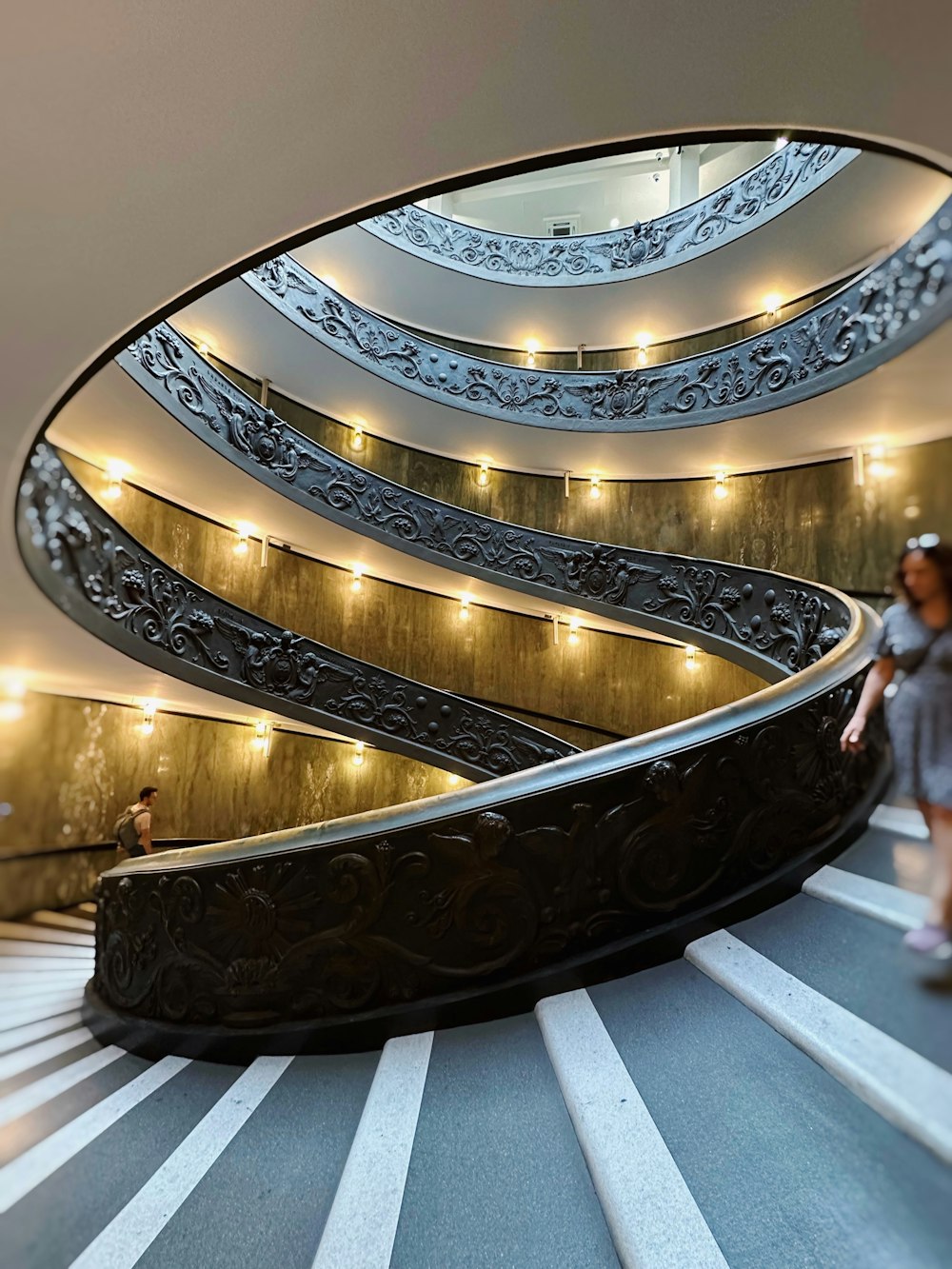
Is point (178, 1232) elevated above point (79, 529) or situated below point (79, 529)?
below

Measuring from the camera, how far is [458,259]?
34.7ft

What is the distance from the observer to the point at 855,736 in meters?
0.29

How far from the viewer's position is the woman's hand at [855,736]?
0.91 ft

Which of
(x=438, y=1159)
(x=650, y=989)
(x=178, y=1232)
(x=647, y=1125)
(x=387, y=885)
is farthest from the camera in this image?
(x=387, y=885)

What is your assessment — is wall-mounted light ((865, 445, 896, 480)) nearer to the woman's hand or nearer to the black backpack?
the woman's hand

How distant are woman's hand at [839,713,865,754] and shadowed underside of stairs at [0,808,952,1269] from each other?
0.04 m

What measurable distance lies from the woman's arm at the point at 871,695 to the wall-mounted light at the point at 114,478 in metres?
7.28

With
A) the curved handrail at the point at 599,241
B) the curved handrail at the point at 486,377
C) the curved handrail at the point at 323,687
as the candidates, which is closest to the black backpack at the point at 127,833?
the curved handrail at the point at 323,687

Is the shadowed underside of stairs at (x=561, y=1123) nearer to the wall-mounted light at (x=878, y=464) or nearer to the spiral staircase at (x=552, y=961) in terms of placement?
Result: the spiral staircase at (x=552, y=961)

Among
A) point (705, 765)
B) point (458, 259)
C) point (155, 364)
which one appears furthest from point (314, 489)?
point (705, 765)

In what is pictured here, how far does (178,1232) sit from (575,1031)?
985 millimetres

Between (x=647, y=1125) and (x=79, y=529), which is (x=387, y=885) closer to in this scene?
(x=647, y=1125)

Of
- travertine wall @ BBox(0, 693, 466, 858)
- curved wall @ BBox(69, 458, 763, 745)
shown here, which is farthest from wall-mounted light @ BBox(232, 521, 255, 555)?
travertine wall @ BBox(0, 693, 466, 858)

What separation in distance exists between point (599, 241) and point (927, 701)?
12.2 m
